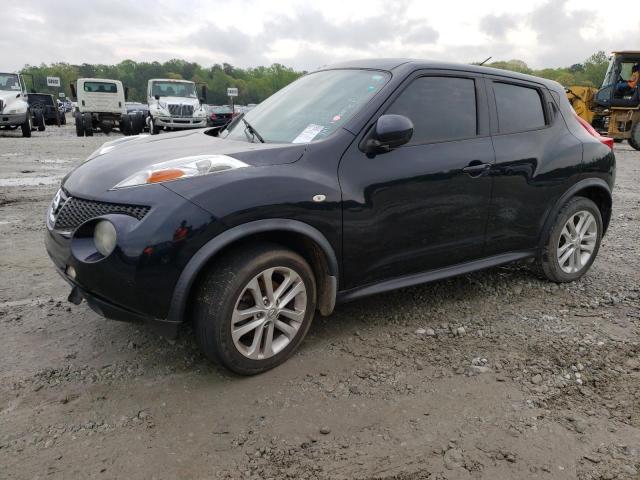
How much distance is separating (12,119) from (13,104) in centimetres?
56

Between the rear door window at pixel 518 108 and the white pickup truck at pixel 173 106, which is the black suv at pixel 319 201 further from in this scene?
the white pickup truck at pixel 173 106

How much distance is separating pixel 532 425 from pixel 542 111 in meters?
2.57

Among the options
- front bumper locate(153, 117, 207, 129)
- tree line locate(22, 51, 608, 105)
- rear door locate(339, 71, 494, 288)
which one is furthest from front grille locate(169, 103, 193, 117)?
tree line locate(22, 51, 608, 105)

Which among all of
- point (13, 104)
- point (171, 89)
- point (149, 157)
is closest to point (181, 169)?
point (149, 157)

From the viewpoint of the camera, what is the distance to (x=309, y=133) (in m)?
3.16

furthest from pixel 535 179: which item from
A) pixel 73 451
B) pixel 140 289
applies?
pixel 73 451

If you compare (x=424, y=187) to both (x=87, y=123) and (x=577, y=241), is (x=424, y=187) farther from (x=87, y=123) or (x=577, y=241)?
(x=87, y=123)

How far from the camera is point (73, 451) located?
224 cm

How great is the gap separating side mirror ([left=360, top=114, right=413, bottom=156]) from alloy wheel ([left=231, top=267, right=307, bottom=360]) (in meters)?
0.89

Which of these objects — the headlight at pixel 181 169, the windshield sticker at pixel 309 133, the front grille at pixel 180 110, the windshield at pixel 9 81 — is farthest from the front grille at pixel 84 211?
the front grille at pixel 180 110

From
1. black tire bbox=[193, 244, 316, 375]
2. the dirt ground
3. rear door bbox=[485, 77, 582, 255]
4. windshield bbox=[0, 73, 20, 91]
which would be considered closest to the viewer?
the dirt ground

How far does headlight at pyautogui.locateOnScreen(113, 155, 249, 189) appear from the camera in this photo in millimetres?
2615

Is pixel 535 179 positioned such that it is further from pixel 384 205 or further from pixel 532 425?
pixel 532 425

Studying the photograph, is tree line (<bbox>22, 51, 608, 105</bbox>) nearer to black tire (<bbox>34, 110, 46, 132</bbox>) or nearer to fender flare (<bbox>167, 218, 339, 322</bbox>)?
black tire (<bbox>34, 110, 46, 132</bbox>)
